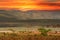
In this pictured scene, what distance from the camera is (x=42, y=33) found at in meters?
4.98

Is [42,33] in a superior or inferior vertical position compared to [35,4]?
inferior

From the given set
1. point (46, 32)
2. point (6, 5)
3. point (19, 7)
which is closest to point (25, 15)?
point (19, 7)

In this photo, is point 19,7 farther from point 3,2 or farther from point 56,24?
point 56,24

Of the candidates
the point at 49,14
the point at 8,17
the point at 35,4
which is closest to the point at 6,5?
the point at 8,17

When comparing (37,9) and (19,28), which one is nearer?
(19,28)

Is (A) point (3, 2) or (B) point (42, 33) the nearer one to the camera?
(B) point (42, 33)

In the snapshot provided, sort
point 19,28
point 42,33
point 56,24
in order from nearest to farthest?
1. point 42,33
2. point 19,28
3. point 56,24

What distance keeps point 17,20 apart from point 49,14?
4.44ft

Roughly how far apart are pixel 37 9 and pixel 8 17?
1199 millimetres

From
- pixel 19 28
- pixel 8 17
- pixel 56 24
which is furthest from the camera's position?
pixel 8 17

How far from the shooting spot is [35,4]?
21.2 feet

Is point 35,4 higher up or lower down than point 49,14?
higher up

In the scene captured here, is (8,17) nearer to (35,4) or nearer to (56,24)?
(35,4)

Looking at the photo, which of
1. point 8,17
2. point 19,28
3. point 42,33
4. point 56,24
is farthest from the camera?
point 8,17
